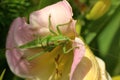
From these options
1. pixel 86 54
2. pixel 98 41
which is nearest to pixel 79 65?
pixel 86 54

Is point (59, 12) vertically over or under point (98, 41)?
over

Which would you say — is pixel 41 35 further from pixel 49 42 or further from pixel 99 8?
pixel 99 8

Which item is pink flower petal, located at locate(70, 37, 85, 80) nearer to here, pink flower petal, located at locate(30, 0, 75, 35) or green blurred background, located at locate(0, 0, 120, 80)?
pink flower petal, located at locate(30, 0, 75, 35)

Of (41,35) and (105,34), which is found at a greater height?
(41,35)

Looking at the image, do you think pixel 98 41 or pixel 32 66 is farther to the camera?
pixel 98 41

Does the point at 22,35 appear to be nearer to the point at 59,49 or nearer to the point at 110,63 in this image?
the point at 59,49

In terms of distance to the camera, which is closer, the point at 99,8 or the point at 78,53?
the point at 78,53

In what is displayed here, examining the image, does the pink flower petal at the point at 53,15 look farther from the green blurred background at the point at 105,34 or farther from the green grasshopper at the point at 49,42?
the green blurred background at the point at 105,34

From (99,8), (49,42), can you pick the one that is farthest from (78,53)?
(99,8)
